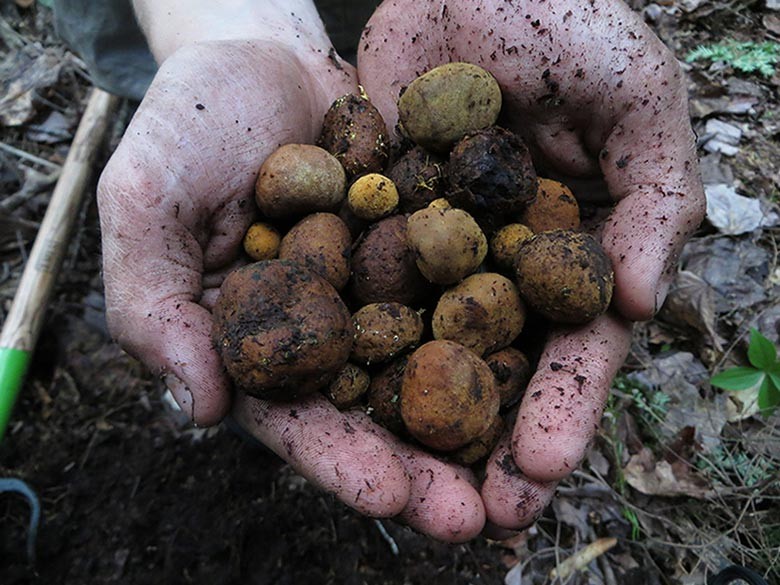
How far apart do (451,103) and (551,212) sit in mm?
483

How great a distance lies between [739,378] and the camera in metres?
2.19

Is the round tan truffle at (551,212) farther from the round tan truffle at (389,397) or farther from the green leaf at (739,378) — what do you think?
the green leaf at (739,378)

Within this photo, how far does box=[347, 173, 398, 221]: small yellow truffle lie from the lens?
2.05 meters

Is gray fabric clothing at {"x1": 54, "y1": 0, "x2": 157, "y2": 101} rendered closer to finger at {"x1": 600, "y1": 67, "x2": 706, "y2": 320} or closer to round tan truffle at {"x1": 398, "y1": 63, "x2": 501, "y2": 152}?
round tan truffle at {"x1": 398, "y1": 63, "x2": 501, "y2": 152}

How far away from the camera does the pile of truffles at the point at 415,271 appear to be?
169 centimetres

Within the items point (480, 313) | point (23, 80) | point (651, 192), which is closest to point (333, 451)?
point (480, 313)

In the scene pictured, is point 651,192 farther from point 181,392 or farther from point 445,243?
point 181,392

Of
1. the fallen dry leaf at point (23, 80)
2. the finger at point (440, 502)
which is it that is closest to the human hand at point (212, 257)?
the finger at point (440, 502)

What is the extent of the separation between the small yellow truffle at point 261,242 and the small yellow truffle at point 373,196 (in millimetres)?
284

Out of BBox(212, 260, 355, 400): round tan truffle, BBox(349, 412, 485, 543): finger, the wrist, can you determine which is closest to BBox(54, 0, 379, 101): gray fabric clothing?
the wrist

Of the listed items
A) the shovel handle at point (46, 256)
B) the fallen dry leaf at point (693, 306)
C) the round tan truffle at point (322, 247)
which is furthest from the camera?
the shovel handle at point (46, 256)

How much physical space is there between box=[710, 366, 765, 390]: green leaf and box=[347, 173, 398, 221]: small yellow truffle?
129cm

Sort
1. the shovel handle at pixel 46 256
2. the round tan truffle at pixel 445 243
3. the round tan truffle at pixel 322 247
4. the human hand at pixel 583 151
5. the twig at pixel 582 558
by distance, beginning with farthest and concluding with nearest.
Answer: the shovel handle at pixel 46 256 → the twig at pixel 582 558 → the round tan truffle at pixel 322 247 → the round tan truffle at pixel 445 243 → the human hand at pixel 583 151

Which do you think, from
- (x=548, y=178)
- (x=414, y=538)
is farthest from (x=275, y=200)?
(x=414, y=538)
